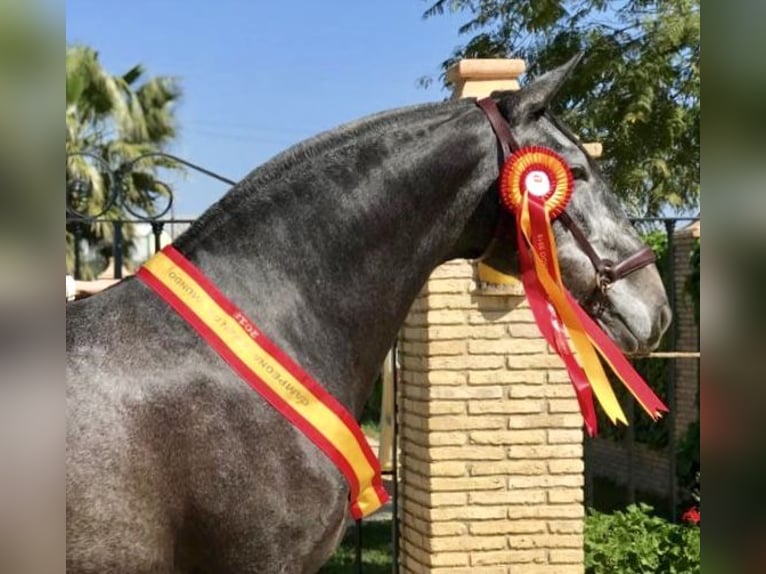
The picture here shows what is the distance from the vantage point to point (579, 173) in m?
2.29

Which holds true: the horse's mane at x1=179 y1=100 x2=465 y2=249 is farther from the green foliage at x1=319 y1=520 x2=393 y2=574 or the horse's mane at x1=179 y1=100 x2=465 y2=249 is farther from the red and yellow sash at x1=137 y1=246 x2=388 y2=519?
the green foliage at x1=319 y1=520 x2=393 y2=574

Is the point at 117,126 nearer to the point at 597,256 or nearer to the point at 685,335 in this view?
the point at 685,335

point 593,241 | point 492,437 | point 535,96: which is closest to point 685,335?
point 492,437

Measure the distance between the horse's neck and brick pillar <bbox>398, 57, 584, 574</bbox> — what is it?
1.86 meters

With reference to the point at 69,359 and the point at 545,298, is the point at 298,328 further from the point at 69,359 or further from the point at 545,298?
the point at 545,298

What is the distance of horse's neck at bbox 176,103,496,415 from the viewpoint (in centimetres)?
204

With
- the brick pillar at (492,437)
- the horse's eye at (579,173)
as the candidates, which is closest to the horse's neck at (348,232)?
the horse's eye at (579,173)

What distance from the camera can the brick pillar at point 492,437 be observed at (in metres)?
4.12

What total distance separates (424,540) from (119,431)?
270 cm

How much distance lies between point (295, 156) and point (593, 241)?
2.64 ft

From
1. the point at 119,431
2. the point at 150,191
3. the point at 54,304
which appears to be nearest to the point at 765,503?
the point at 54,304

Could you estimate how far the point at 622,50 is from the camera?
28.5ft

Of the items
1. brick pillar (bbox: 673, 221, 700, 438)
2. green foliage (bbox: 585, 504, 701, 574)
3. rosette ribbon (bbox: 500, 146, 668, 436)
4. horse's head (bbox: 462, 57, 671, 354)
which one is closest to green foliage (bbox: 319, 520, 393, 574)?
green foliage (bbox: 585, 504, 701, 574)

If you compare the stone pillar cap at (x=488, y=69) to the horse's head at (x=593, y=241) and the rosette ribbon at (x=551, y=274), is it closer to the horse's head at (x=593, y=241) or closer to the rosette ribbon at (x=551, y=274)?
the horse's head at (x=593, y=241)
